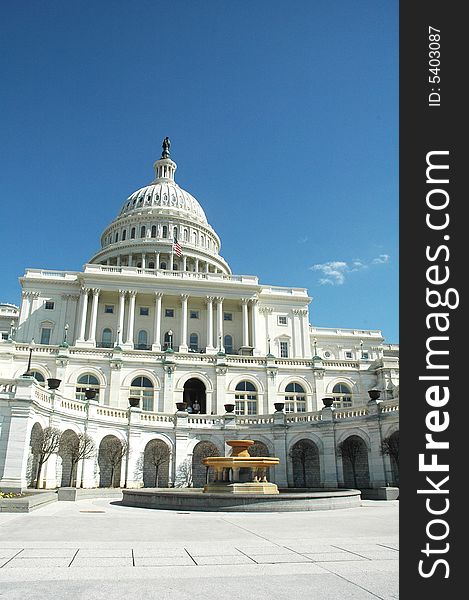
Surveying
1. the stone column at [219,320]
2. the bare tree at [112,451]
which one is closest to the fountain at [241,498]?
the bare tree at [112,451]

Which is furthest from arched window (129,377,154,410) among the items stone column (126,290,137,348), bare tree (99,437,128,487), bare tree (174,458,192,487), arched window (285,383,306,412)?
stone column (126,290,137,348)

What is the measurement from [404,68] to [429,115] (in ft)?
3.02

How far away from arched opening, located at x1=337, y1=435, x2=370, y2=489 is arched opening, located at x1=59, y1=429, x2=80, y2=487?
73.1ft

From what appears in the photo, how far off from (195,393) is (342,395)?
18811mm

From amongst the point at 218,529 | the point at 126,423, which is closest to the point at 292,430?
the point at 126,423

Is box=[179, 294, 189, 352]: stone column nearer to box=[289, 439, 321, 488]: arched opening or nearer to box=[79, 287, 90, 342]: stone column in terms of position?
box=[79, 287, 90, 342]: stone column

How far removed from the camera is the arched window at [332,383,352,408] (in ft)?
211

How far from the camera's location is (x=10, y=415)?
34656mm

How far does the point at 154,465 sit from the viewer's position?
151 feet

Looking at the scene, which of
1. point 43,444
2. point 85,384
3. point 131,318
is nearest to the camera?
point 43,444

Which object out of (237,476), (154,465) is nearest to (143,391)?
(154,465)

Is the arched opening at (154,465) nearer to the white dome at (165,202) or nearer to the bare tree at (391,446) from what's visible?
the bare tree at (391,446)

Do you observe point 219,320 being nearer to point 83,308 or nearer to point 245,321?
point 245,321

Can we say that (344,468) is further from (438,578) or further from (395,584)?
(438,578)
